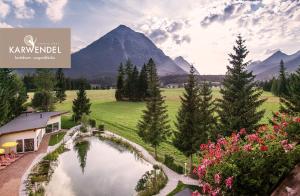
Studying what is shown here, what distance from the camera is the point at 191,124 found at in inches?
1246

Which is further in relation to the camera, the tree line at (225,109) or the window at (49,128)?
the window at (49,128)

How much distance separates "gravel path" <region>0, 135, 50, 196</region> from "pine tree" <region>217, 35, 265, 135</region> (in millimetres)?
19807

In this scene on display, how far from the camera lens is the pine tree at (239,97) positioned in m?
28.3

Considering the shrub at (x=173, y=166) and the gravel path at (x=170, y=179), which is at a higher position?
the shrub at (x=173, y=166)

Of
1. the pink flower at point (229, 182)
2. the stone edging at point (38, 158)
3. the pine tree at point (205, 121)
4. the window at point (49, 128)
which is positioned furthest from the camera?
the window at point (49, 128)

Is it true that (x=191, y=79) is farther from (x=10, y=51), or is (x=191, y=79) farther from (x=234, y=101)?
(x=10, y=51)

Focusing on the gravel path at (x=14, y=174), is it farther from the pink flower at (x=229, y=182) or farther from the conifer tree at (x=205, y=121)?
the pink flower at (x=229, y=182)

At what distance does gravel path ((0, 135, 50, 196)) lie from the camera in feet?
80.7

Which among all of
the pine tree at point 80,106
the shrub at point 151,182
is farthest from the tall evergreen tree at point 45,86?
the shrub at point 151,182

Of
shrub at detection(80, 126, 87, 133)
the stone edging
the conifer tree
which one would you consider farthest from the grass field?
the stone edging

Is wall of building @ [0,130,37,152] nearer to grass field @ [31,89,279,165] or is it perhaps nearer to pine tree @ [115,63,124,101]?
grass field @ [31,89,279,165]

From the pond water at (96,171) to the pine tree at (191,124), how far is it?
526 centimetres

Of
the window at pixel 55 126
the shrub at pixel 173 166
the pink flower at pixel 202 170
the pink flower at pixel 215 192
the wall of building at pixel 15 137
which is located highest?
the pink flower at pixel 202 170

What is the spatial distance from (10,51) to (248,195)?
53475 mm
